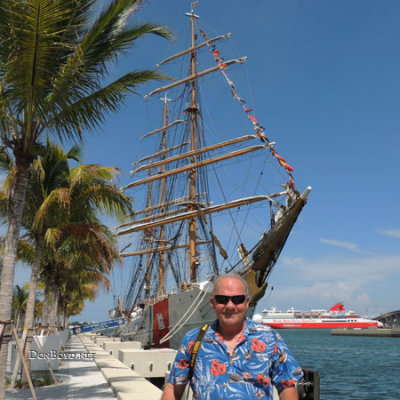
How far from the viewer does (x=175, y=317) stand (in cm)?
2778

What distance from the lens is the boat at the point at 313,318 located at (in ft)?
410

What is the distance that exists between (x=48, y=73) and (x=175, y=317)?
2275cm

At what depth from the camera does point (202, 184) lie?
3734cm

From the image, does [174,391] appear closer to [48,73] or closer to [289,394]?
[289,394]

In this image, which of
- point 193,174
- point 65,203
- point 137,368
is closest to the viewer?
point 65,203

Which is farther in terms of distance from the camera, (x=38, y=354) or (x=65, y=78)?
(x=38, y=354)

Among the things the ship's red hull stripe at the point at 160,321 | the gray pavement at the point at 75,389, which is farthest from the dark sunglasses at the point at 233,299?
the ship's red hull stripe at the point at 160,321

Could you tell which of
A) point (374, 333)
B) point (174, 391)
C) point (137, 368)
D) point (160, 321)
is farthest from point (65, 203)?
point (374, 333)

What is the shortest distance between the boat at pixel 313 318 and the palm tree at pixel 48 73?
123 metres

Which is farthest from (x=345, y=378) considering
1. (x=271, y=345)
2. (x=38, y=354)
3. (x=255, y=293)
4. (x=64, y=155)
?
(x=271, y=345)

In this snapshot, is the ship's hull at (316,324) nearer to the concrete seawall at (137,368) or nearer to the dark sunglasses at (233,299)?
the concrete seawall at (137,368)

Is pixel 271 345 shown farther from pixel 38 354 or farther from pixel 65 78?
pixel 38 354

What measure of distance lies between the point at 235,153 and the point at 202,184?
5.35 m

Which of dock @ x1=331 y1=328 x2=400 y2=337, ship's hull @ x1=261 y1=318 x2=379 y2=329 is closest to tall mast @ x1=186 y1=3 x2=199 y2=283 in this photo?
dock @ x1=331 y1=328 x2=400 y2=337
